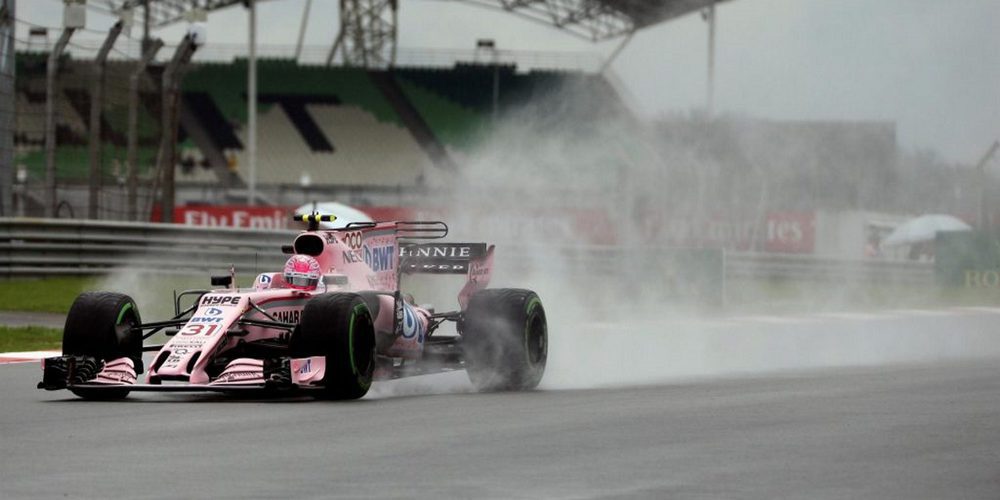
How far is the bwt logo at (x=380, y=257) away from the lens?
1227 cm

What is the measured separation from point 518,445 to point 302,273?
11.6 ft

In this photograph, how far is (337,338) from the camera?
34.1 feet

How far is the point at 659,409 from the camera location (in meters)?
10.2

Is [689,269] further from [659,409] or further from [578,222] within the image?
[659,409]

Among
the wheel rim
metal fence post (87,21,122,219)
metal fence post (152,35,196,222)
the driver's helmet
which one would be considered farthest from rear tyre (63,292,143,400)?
metal fence post (152,35,196,222)

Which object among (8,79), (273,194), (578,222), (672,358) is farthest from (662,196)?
(273,194)

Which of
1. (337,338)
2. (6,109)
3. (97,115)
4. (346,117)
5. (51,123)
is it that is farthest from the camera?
(346,117)

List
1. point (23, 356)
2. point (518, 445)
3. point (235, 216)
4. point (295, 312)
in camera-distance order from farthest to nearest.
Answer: point (235, 216), point (23, 356), point (295, 312), point (518, 445)

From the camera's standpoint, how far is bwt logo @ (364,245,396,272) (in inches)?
483

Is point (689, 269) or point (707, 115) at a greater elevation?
point (707, 115)

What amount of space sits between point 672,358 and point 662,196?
48.6ft

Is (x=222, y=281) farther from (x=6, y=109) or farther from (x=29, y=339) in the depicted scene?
(x=6, y=109)

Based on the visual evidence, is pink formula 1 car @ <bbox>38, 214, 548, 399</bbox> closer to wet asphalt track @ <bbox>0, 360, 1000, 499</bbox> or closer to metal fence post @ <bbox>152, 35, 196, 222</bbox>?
wet asphalt track @ <bbox>0, 360, 1000, 499</bbox>

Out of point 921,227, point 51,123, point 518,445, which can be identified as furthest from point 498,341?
point 921,227
